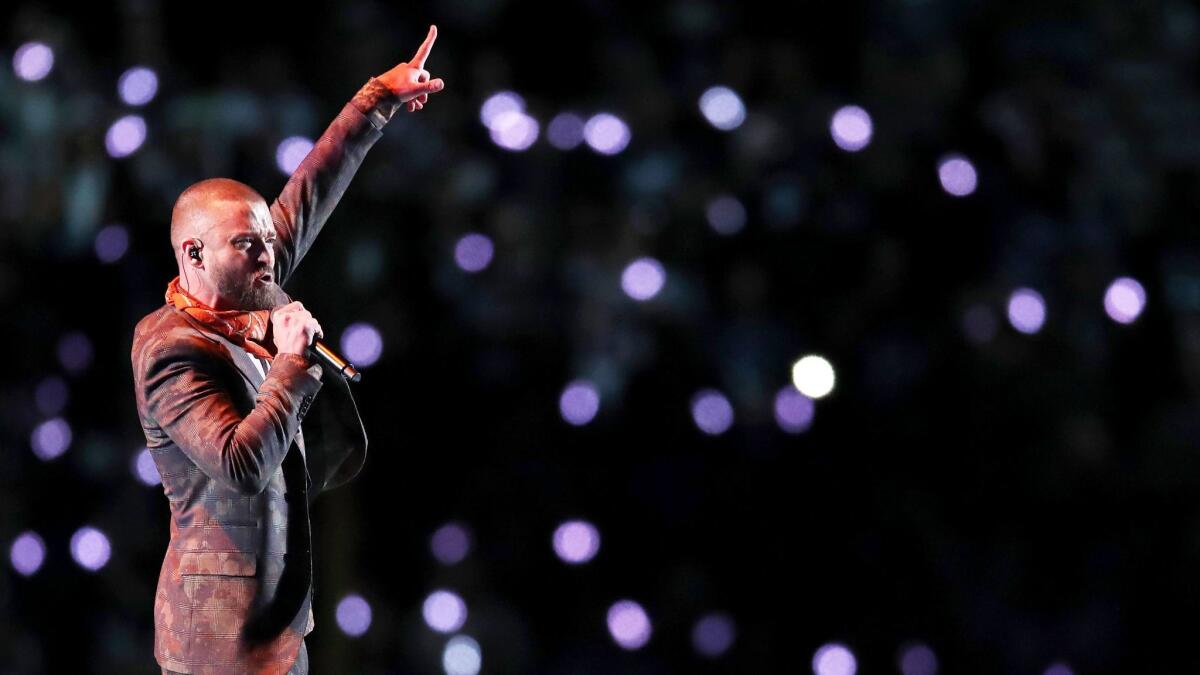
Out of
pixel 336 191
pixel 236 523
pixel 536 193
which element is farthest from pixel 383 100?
pixel 536 193

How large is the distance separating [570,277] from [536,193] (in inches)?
7.9

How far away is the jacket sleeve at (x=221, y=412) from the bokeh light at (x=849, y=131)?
1581mm

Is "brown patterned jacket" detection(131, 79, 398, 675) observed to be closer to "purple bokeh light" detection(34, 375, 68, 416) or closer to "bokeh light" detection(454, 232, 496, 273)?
"bokeh light" detection(454, 232, 496, 273)

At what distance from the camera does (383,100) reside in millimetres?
1795

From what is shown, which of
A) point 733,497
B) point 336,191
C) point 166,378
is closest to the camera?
point 166,378

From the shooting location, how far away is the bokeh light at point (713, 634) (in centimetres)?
266

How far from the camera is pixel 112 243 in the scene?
2754 mm

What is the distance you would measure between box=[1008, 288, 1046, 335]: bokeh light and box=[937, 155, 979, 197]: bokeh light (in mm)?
248

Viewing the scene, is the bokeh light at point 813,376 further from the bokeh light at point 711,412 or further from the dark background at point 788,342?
the bokeh light at point 711,412

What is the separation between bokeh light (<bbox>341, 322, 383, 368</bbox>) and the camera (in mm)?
2678

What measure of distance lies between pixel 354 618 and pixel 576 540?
0.52m

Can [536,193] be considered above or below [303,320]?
above

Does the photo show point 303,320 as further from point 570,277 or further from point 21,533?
point 21,533

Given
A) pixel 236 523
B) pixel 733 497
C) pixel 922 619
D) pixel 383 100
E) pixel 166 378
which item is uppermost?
pixel 383 100
